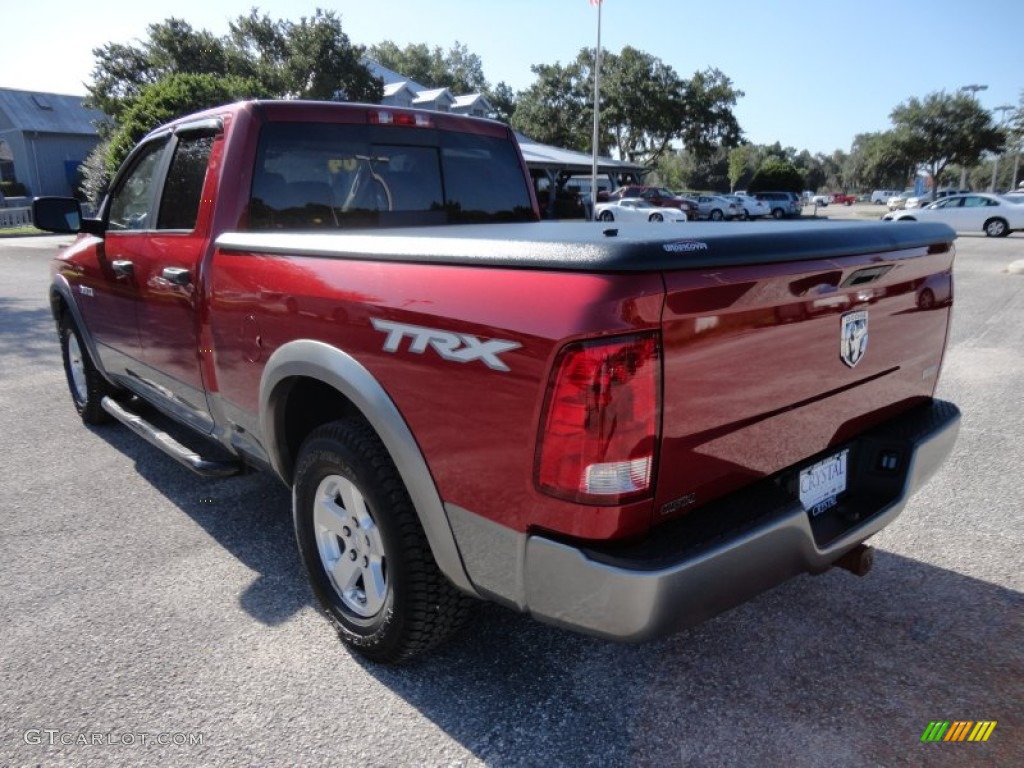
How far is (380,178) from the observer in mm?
3453

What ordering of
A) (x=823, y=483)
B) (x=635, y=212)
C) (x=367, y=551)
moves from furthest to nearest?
(x=635, y=212), (x=367, y=551), (x=823, y=483)

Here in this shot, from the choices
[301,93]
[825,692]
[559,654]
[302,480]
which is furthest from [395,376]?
[301,93]

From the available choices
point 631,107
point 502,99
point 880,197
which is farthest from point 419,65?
point 880,197

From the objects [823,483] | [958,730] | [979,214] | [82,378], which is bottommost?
[958,730]

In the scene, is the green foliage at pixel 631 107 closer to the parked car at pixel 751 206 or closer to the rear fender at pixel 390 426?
the parked car at pixel 751 206

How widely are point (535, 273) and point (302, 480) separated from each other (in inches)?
52.3

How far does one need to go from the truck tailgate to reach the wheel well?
4.27 feet

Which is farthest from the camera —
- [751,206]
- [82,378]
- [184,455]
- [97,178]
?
[751,206]

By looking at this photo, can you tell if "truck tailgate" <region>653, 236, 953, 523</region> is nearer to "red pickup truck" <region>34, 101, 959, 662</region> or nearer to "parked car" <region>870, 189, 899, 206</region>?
"red pickup truck" <region>34, 101, 959, 662</region>

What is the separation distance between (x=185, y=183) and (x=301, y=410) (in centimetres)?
136

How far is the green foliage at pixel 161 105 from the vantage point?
17891 millimetres

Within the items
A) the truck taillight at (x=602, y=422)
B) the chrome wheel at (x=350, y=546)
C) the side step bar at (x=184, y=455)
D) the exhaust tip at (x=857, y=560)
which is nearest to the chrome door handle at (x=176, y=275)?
the side step bar at (x=184, y=455)

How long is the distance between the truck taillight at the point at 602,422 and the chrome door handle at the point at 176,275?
2.04 metres

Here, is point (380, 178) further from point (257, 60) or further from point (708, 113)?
point (708, 113)
